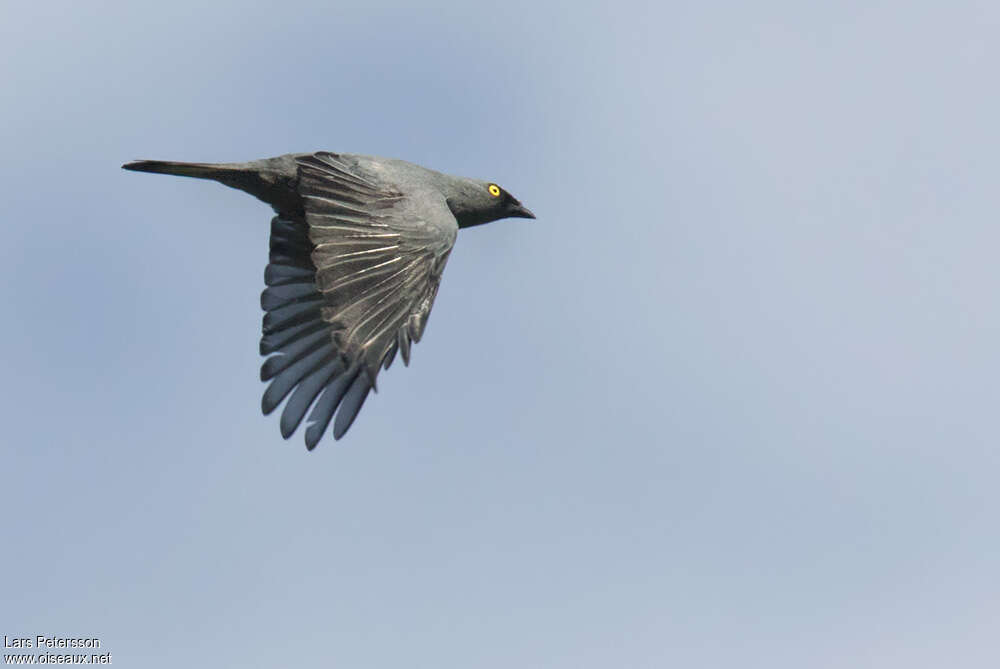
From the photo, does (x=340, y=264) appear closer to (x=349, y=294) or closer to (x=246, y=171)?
(x=349, y=294)

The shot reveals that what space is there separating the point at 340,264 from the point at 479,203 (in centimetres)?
331

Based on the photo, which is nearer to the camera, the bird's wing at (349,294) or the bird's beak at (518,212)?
the bird's wing at (349,294)

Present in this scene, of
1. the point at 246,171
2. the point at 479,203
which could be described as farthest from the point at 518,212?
the point at 246,171

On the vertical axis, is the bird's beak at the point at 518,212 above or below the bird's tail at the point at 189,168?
above

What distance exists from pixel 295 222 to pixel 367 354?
2978mm

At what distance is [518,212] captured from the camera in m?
17.3

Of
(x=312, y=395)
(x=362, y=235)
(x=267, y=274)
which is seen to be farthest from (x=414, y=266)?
(x=267, y=274)

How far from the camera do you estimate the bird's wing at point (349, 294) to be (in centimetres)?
1337

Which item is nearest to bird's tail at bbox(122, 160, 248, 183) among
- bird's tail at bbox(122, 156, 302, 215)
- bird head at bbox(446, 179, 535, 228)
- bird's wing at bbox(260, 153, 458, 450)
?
bird's tail at bbox(122, 156, 302, 215)

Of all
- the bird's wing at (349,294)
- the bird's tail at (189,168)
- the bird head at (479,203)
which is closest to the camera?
the bird's wing at (349,294)

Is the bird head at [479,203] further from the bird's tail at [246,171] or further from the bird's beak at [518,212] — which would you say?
the bird's tail at [246,171]

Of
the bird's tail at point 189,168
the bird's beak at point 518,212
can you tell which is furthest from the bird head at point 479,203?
the bird's tail at point 189,168

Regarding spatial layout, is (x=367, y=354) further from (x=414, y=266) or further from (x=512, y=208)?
(x=512, y=208)

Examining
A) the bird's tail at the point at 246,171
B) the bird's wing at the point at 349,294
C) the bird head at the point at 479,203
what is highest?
the bird head at the point at 479,203
